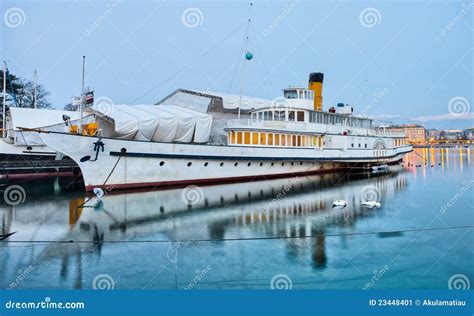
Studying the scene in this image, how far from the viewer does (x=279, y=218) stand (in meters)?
13.3

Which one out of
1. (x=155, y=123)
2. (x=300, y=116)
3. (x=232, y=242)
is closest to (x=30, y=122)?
(x=155, y=123)

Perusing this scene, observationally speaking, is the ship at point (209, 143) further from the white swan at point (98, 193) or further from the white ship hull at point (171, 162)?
the white swan at point (98, 193)

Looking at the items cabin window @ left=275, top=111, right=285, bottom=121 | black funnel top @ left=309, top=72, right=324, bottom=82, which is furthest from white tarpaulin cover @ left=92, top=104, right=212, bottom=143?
black funnel top @ left=309, top=72, right=324, bottom=82

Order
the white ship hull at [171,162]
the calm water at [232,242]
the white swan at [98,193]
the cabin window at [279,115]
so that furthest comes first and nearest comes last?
the cabin window at [279,115] < the white ship hull at [171,162] < the white swan at [98,193] < the calm water at [232,242]

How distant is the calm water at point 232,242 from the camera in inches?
291

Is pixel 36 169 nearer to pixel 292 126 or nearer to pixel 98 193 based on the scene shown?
pixel 98 193

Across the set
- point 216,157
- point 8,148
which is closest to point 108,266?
point 216,157

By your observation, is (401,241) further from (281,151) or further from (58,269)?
(281,151)

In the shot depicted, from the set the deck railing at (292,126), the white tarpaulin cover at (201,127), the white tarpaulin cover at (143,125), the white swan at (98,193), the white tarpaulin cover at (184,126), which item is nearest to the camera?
the white swan at (98,193)

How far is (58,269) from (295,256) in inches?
213

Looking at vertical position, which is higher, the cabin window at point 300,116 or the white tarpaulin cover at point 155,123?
the cabin window at point 300,116

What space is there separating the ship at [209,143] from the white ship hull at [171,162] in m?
0.05

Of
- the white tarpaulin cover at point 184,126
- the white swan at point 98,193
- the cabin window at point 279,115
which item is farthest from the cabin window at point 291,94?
the white swan at point 98,193

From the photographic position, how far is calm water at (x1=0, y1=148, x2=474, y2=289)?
7.40 metres
